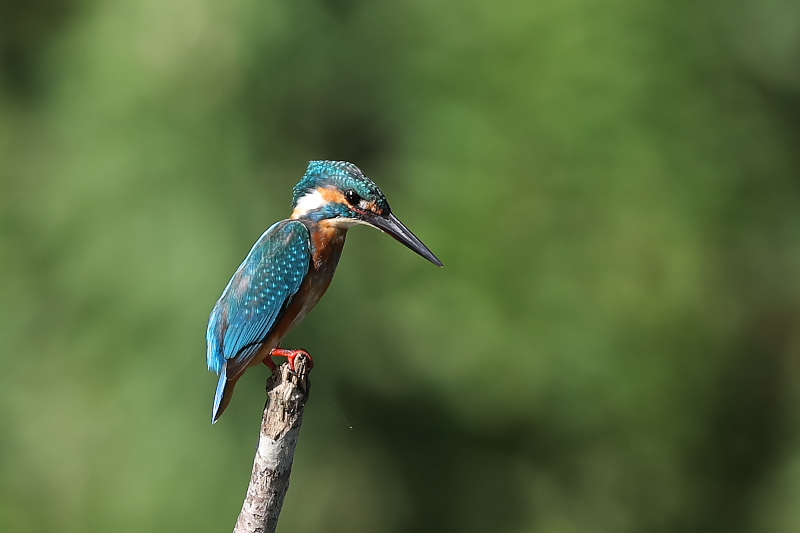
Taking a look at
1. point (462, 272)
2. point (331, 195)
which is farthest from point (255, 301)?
point (462, 272)

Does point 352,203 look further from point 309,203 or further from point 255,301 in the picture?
point 255,301

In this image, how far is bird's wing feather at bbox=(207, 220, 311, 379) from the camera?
2.10m

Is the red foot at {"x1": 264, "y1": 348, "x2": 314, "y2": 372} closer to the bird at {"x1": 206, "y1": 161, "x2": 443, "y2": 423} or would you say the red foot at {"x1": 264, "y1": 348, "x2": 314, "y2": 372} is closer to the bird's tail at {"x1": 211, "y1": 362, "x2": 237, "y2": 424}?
the bird at {"x1": 206, "y1": 161, "x2": 443, "y2": 423}

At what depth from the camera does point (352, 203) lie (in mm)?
2207

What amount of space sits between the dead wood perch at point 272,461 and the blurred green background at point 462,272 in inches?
78.2

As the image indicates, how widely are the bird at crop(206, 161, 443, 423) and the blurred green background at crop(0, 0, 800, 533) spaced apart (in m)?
1.61

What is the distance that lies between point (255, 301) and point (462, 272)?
2030 mm

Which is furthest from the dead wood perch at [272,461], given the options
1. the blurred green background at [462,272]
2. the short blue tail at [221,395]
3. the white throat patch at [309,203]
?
the blurred green background at [462,272]

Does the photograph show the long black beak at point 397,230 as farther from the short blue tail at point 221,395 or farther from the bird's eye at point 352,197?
the short blue tail at point 221,395

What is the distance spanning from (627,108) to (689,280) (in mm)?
796

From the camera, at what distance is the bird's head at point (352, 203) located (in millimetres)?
2193

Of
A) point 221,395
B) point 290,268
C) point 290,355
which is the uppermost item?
point 290,268

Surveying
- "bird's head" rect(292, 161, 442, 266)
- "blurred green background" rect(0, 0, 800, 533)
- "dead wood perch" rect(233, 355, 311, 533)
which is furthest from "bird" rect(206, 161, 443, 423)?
"blurred green background" rect(0, 0, 800, 533)

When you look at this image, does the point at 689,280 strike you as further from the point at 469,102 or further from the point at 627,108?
the point at 469,102
